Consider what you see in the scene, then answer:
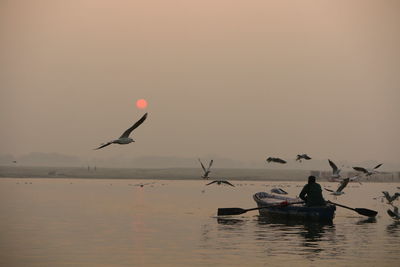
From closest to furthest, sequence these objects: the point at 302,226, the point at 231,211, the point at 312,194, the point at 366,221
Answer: the point at 312,194, the point at 302,226, the point at 231,211, the point at 366,221

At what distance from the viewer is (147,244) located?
3869 centimetres

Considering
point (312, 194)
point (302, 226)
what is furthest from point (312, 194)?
point (302, 226)

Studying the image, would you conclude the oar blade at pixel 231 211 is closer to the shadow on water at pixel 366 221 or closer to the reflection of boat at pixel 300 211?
the reflection of boat at pixel 300 211

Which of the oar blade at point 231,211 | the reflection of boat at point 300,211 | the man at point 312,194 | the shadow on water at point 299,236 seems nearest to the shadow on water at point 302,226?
the shadow on water at point 299,236

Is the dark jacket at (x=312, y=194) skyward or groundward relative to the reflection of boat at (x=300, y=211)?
skyward

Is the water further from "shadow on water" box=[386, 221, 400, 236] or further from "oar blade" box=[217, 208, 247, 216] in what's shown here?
"oar blade" box=[217, 208, 247, 216]

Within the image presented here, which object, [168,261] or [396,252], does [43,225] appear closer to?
[168,261]

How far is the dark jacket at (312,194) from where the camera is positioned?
45.8 meters

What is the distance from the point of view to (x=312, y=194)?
46406mm

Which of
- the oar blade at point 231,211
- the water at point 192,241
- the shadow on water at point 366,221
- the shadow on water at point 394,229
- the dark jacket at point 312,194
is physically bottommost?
the water at point 192,241

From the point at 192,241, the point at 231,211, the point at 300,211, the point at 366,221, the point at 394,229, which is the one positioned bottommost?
the point at 192,241

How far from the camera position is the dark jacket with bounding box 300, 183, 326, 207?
45750mm

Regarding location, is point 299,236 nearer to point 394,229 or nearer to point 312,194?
point 312,194

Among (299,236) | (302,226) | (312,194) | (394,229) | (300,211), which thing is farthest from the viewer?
(300,211)
